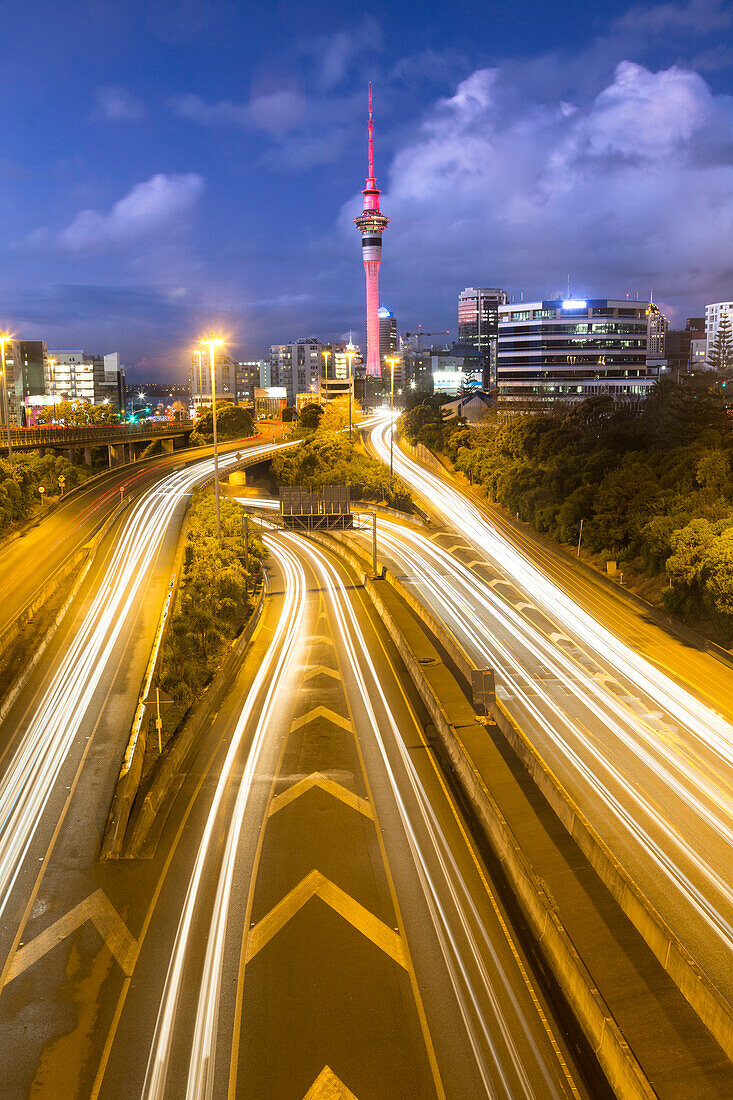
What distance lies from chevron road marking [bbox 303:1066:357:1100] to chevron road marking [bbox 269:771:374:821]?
7314 mm

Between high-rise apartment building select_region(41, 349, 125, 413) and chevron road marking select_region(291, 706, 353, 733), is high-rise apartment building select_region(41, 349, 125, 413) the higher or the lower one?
the higher one

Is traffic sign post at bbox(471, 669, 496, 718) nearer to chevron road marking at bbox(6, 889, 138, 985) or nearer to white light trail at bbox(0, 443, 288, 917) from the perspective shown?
chevron road marking at bbox(6, 889, 138, 985)

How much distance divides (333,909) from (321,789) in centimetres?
482

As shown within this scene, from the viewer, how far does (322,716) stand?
2397 centimetres

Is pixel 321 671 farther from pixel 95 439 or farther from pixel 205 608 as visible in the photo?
pixel 95 439

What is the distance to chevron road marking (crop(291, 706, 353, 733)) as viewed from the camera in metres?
23.3

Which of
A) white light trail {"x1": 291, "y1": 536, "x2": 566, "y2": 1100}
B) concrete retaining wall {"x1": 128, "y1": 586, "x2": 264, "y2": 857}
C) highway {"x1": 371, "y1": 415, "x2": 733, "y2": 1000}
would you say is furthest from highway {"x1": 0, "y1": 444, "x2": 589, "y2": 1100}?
highway {"x1": 371, "y1": 415, "x2": 733, "y2": 1000}

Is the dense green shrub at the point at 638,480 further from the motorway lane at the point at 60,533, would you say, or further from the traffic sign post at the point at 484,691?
the motorway lane at the point at 60,533

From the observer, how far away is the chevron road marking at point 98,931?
43.4 ft

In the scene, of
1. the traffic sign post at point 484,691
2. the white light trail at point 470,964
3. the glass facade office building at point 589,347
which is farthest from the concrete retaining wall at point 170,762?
the glass facade office building at point 589,347

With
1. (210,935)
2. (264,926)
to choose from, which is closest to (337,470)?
(264,926)

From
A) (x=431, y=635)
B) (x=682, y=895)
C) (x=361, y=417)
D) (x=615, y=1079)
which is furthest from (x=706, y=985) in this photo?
(x=361, y=417)

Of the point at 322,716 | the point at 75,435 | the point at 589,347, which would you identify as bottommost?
the point at 322,716

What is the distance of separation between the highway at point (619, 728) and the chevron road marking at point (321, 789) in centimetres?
552
